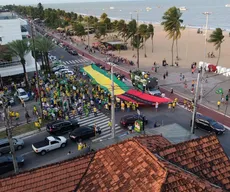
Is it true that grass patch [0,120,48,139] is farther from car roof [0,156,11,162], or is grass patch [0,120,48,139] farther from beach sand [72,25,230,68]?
beach sand [72,25,230,68]

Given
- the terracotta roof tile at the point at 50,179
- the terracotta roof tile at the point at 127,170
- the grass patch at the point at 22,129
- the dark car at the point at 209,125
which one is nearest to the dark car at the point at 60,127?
the grass patch at the point at 22,129

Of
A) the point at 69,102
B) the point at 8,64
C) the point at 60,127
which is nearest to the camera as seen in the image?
the point at 60,127

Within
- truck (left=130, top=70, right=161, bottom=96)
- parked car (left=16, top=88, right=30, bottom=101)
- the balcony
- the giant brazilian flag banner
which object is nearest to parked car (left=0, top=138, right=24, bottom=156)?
parked car (left=16, top=88, right=30, bottom=101)

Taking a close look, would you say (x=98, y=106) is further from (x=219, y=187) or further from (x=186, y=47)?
(x=186, y=47)

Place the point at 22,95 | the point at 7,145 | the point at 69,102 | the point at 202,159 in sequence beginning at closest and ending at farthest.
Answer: the point at 202,159
the point at 7,145
the point at 69,102
the point at 22,95

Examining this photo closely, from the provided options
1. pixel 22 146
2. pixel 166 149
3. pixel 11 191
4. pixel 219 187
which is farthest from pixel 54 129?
pixel 219 187

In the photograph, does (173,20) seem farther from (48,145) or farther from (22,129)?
(48,145)

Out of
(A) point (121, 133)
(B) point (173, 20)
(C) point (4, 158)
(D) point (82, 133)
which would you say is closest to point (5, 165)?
(C) point (4, 158)
